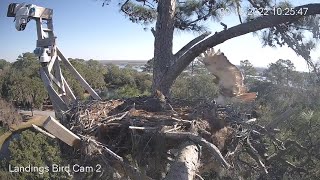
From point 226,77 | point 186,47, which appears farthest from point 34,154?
point 226,77

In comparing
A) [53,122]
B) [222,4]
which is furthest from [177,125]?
[222,4]

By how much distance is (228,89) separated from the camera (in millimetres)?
4281

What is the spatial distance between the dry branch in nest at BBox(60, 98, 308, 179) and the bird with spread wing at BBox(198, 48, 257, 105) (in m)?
0.84

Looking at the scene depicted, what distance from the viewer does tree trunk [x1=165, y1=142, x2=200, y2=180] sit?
214 cm

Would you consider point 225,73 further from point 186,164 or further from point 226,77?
point 186,164

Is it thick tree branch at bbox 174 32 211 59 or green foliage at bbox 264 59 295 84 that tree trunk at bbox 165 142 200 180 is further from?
green foliage at bbox 264 59 295 84

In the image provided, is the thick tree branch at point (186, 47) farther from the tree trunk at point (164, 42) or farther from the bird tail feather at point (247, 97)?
the bird tail feather at point (247, 97)

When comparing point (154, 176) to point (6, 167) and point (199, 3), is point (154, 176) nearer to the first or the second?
point (199, 3)

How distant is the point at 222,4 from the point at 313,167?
270 cm

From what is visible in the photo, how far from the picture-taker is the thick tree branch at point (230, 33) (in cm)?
375

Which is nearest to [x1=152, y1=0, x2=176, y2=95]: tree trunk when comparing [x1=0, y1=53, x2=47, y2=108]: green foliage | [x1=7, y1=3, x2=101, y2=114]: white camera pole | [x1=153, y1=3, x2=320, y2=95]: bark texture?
[x1=153, y1=3, x2=320, y2=95]: bark texture

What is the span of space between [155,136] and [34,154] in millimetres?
12343

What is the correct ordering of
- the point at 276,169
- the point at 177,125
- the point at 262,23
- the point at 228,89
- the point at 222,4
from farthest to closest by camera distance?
the point at 222,4, the point at 276,169, the point at 228,89, the point at 262,23, the point at 177,125

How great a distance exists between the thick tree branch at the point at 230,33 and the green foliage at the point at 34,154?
8.90m
